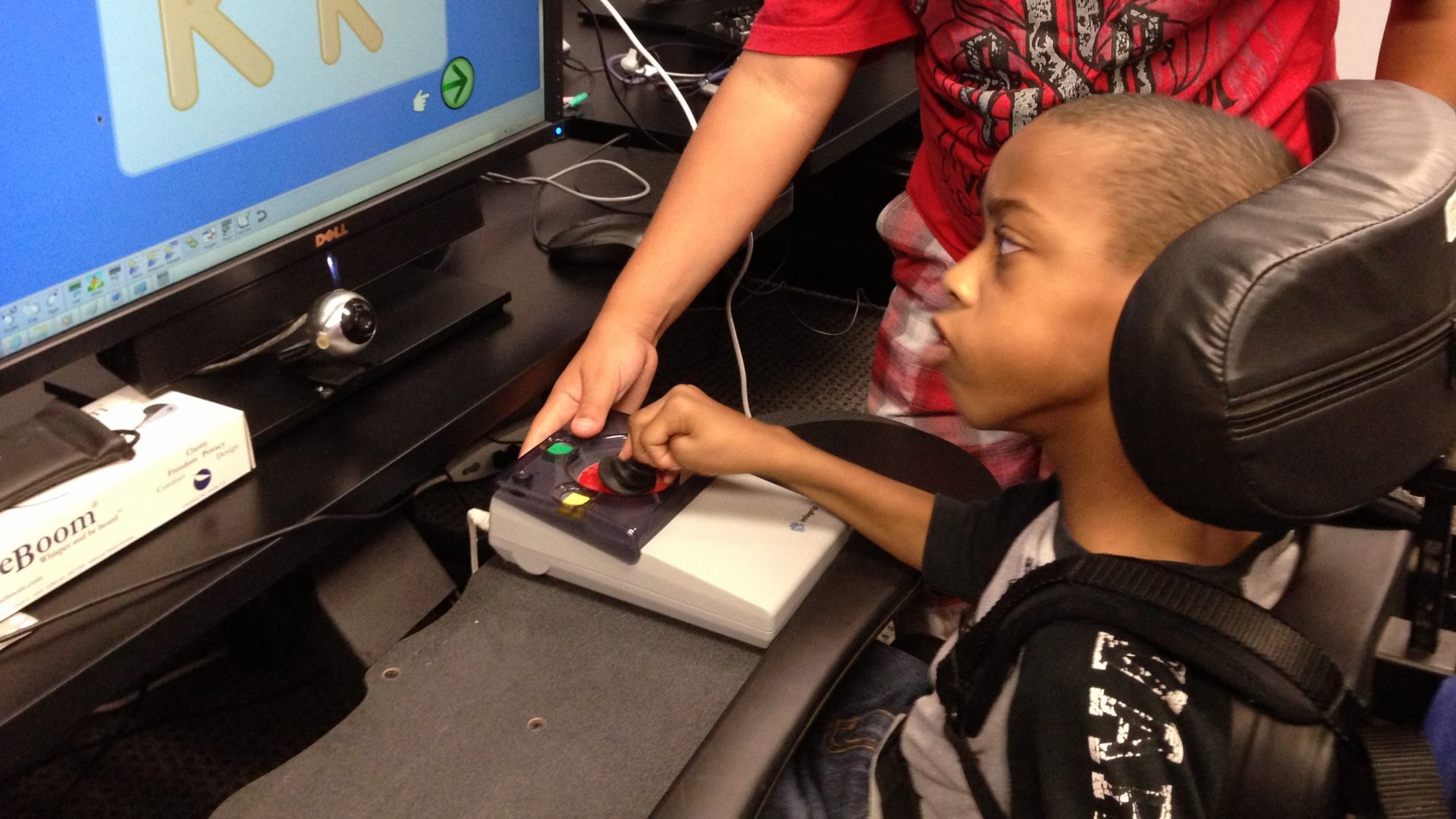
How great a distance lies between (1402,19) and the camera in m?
0.88

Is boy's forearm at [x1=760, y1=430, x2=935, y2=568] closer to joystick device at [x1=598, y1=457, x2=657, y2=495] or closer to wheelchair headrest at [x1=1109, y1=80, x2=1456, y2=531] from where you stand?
joystick device at [x1=598, y1=457, x2=657, y2=495]

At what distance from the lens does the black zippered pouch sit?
0.65 meters

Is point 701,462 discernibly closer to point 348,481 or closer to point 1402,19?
point 348,481

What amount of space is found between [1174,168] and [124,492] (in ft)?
2.00

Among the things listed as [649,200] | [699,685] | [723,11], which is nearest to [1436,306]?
[699,685]

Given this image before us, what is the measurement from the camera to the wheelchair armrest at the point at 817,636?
568mm

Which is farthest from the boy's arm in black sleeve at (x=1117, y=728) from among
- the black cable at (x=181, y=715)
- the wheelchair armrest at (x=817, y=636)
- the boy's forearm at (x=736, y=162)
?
the black cable at (x=181, y=715)

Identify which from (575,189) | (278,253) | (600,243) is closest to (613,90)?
(575,189)

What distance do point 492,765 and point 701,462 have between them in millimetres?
239

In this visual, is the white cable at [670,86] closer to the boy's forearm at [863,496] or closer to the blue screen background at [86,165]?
the blue screen background at [86,165]

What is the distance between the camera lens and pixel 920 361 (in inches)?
41.9

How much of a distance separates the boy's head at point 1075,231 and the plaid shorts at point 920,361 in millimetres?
382

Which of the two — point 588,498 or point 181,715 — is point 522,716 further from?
point 181,715

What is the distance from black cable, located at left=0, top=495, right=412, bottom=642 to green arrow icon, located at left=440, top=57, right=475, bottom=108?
1.21 ft
